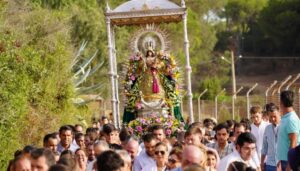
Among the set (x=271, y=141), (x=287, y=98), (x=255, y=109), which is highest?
(x=287, y=98)

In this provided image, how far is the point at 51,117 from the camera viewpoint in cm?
2141

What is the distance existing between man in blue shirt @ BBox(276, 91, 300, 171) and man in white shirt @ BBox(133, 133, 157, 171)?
1600 millimetres

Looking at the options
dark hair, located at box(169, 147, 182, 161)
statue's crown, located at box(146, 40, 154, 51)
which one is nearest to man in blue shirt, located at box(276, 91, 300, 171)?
dark hair, located at box(169, 147, 182, 161)

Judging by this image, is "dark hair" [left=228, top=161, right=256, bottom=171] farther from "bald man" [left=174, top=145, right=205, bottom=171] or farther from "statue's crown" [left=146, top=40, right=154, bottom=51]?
"statue's crown" [left=146, top=40, right=154, bottom=51]

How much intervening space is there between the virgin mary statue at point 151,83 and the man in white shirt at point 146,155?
12.7m

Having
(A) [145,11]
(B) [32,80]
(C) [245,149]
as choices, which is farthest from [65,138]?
(A) [145,11]

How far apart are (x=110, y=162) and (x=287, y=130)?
4.39m

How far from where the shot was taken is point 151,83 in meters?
23.8

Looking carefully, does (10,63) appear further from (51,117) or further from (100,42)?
(100,42)

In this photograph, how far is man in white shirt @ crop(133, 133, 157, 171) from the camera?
1048 cm

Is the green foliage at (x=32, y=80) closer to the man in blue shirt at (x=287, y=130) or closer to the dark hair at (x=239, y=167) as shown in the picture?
the man in blue shirt at (x=287, y=130)

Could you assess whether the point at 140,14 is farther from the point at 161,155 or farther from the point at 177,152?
the point at 177,152

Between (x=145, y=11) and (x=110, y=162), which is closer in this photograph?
(x=110, y=162)

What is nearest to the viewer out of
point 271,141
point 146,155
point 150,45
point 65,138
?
point 146,155
